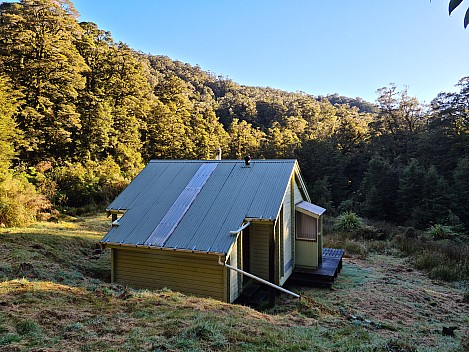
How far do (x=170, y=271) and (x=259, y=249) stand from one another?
2.40 m

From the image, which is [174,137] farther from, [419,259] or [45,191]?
[419,259]

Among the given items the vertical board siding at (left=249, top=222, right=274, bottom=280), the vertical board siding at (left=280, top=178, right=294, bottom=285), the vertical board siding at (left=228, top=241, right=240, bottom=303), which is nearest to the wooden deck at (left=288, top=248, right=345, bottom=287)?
the vertical board siding at (left=280, top=178, right=294, bottom=285)

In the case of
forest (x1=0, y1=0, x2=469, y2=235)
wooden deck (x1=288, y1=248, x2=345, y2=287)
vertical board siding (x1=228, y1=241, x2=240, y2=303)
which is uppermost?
forest (x1=0, y1=0, x2=469, y2=235)

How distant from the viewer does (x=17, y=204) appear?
12.2m

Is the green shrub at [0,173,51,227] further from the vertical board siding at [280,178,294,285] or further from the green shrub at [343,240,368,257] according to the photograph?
the green shrub at [343,240,368,257]

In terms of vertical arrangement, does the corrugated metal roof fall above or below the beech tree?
below

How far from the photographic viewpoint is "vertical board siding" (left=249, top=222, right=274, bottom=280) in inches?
347

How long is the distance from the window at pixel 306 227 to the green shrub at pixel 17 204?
9.90 m

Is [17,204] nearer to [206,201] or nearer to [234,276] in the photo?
[206,201]

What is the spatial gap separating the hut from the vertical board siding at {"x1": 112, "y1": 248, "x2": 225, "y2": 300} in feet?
0.08

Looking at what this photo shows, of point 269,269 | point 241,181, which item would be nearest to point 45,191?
point 241,181

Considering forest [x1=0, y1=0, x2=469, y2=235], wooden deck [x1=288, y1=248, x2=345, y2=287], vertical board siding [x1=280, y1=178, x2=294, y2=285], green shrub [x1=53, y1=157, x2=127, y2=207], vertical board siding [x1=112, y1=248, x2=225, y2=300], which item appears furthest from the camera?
forest [x1=0, y1=0, x2=469, y2=235]

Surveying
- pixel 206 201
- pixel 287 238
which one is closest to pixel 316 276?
pixel 287 238

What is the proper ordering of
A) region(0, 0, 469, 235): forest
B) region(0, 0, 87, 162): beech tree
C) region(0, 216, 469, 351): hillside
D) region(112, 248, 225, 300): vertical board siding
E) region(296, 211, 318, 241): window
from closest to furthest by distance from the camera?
region(0, 216, 469, 351): hillside < region(112, 248, 225, 300): vertical board siding < region(296, 211, 318, 241): window < region(0, 0, 469, 235): forest < region(0, 0, 87, 162): beech tree
